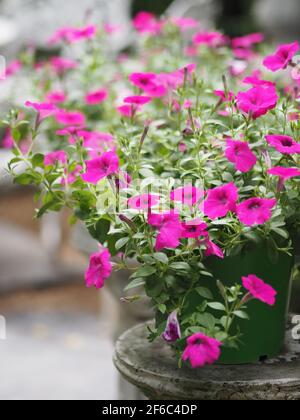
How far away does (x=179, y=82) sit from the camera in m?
1.57

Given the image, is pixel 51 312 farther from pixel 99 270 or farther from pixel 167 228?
pixel 167 228

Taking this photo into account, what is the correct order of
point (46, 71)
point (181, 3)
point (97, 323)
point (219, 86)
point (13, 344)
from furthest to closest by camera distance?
point (181, 3), point (97, 323), point (13, 344), point (46, 71), point (219, 86)

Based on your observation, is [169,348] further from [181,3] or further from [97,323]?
[181,3]

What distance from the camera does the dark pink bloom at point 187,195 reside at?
1.21 meters

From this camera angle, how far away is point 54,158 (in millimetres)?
1475

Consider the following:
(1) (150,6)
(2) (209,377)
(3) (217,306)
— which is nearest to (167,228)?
(3) (217,306)

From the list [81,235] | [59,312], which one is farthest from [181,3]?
[81,235]

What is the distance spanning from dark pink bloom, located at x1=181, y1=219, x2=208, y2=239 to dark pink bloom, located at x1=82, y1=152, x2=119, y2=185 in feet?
0.53

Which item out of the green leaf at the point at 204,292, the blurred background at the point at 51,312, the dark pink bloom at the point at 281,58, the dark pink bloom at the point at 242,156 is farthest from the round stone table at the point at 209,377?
the blurred background at the point at 51,312

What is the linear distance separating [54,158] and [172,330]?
474mm

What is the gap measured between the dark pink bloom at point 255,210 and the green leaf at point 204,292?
0.14 m

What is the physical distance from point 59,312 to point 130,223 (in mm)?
3248

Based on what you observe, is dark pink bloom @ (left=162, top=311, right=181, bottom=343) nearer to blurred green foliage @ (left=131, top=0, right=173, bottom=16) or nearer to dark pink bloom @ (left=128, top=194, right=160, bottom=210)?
dark pink bloom @ (left=128, top=194, right=160, bottom=210)

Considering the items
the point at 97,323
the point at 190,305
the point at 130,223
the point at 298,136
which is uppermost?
the point at 298,136
